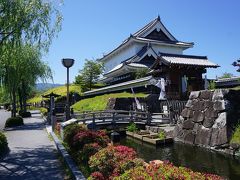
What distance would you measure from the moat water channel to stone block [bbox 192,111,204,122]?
5.92 ft

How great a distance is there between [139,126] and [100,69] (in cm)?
3823

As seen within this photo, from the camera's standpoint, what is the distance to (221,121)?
1634cm

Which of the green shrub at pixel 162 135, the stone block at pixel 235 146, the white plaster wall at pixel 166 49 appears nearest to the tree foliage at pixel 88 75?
the white plaster wall at pixel 166 49

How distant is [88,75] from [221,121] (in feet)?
145

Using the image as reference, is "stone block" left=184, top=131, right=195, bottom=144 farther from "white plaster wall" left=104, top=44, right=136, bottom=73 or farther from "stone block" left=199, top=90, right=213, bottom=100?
"white plaster wall" left=104, top=44, right=136, bottom=73

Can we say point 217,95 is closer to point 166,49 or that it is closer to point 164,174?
point 164,174

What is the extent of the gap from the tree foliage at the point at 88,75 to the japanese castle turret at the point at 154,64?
2875 millimetres

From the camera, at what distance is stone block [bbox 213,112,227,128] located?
16141 mm

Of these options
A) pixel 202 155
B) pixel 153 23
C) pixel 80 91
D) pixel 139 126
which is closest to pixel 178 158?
pixel 202 155

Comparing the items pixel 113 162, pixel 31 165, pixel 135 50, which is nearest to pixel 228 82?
pixel 135 50

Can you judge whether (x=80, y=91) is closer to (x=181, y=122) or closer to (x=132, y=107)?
(x=132, y=107)

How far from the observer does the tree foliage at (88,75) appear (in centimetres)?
5747

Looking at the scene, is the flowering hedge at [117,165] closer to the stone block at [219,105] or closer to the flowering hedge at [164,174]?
the flowering hedge at [164,174]

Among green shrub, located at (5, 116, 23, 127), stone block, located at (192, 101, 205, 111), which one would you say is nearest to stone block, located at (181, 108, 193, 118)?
stone block, located at (192, 101, 205, 111)
